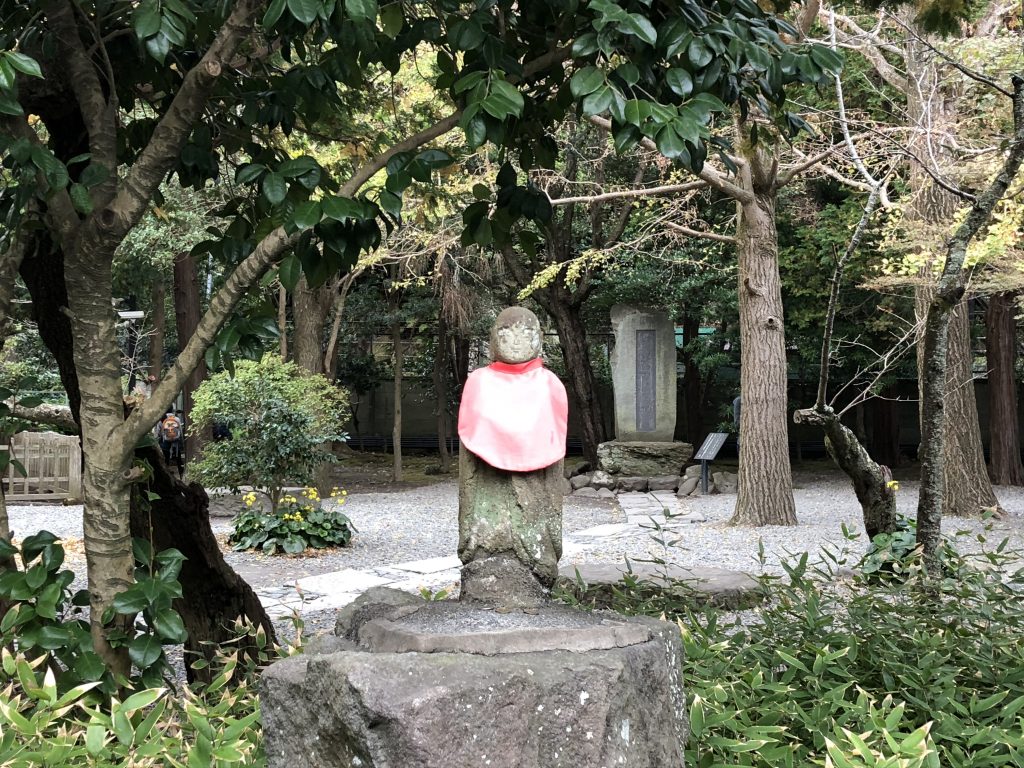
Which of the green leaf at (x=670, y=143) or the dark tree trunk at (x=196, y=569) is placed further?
the dark tree trunk at (x=196, y=569)

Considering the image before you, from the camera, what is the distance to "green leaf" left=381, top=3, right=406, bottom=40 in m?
3.52

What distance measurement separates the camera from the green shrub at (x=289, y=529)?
10492 mm

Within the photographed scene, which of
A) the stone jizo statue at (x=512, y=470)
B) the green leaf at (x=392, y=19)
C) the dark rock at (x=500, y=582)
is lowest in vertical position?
the dark rock at (x=500, y=582)

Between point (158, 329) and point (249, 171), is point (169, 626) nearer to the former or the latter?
point (249, 171)

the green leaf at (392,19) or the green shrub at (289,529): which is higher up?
the green leaf at (392,19)

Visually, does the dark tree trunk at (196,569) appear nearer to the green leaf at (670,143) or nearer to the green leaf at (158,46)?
the green leaf at (158,46)

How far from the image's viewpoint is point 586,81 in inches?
117

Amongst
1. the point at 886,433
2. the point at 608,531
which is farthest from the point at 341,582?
the point at 886,433

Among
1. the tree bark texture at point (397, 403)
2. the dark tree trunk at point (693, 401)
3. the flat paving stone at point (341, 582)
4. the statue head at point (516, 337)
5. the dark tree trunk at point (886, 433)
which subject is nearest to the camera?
the statue head at point (516, 337)

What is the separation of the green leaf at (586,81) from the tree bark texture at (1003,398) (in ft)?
50.6

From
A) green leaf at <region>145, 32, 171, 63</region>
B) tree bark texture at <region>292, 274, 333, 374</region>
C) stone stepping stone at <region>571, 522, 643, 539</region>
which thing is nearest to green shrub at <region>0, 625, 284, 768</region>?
green leaf at <region>145, 32, 171, 63</region>

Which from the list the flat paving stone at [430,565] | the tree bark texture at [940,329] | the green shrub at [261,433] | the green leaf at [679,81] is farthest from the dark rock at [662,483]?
the green leaf at [679,81]

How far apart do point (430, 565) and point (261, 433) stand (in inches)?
113

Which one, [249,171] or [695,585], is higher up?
[249,171]
